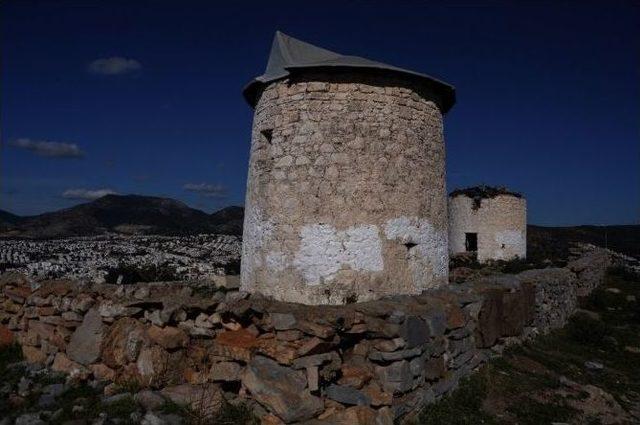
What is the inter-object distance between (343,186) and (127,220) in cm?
4462

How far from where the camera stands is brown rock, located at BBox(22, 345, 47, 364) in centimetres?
684

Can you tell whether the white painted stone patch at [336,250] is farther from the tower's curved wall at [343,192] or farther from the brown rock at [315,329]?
the brown rock at [315,329]

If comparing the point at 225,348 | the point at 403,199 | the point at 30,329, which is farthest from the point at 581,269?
the point at 30,329

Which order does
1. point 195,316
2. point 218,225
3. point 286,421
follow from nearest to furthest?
point 286,421, point 195,316, point 218,225

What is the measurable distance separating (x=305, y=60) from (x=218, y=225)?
40142mm

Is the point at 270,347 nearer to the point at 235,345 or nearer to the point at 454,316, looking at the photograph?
the point at 235,345

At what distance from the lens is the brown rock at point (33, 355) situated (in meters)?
6.84

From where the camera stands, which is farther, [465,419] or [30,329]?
[30,329]

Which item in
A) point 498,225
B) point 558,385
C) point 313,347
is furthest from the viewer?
point 498,225

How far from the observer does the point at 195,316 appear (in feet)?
18.1

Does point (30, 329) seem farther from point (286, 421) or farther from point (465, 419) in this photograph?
point (465, 419)

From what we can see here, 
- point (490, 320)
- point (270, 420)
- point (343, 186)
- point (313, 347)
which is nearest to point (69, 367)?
point (270, 420)

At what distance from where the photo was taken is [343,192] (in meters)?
6.63

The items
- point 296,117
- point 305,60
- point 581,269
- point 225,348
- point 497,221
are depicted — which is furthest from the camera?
point 497,221
